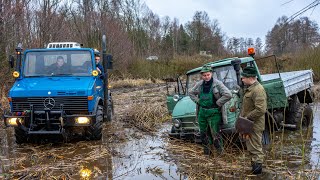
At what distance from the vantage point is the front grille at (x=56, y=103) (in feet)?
24.1

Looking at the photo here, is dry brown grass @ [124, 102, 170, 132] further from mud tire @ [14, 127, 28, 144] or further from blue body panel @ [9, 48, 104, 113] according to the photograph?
mud tire @ [14, 127, 28, 144]

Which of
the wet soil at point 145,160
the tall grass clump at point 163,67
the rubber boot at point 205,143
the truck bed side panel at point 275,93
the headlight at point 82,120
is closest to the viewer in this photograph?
the wet soil at point 145,160

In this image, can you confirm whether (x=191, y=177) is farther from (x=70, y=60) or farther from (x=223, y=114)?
(x=70, y=60)

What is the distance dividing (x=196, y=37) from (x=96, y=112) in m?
47.8

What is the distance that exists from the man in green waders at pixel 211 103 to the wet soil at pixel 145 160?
43 centimetres

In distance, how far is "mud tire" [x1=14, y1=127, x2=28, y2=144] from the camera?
7.57 metres

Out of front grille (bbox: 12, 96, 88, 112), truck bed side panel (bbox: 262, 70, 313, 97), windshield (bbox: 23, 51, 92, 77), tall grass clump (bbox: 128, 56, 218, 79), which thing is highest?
tall grass clump (bbox: 128, 56, 218, 79)

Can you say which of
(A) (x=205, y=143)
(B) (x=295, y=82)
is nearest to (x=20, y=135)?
(A) (x=205, y=143)

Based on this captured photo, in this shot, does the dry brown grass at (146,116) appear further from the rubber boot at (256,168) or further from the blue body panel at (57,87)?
the rubber boot at (256,168)

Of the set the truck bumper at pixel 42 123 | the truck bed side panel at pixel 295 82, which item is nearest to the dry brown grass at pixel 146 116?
the truck bumper at pixel 42 123

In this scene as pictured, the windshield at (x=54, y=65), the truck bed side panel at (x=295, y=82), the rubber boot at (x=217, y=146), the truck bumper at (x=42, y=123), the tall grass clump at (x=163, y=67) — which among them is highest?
the tall grass clump at (x=163, y=67)

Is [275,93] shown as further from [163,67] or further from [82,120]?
[163,67]

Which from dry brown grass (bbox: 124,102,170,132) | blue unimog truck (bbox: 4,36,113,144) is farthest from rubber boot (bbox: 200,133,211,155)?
dry brown grass (bbox: 124,102,170,132)

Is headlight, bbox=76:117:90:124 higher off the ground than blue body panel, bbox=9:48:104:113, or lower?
lower
